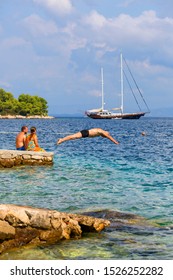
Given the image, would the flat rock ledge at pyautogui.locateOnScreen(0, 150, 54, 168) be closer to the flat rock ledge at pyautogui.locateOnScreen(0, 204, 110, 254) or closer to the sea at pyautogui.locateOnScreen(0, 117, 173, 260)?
the sea at pyautogui.locateOnScreen(0, 117, 173, 260)

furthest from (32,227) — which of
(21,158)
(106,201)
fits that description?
(21,158)

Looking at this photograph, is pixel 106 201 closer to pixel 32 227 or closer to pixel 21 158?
pixel 32 227

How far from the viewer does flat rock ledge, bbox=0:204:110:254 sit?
28.3 ft

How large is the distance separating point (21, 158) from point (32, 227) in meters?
13.5

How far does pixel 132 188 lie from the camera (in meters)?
16.6

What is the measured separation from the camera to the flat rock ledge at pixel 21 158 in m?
21.9

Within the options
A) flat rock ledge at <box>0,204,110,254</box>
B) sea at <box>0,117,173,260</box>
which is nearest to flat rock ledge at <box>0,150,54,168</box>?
sea at <box>0,117,173,260</box>

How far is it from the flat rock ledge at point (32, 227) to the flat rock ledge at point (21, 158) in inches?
513

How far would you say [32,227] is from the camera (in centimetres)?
Result: 884

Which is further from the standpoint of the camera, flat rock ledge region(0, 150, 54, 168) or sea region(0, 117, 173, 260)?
flat rock ledge region(0, 150, 54, 168)

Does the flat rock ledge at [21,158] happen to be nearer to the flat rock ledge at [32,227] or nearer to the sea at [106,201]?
the sea at [106,201]

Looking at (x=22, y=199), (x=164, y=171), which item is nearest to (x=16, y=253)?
(x=22, y=199)

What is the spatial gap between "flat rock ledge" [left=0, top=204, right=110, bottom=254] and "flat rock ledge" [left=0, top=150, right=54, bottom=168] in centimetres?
1303

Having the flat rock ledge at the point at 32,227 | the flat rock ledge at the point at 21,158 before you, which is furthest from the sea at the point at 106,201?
the flat rock ledge at the point at 21,158
